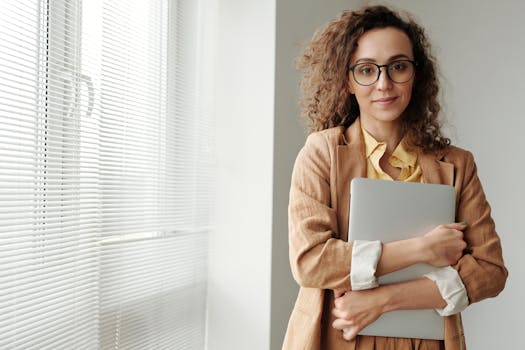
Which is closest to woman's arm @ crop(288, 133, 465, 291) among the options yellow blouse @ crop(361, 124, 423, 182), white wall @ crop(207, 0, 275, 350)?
yellow blouse @ crop(361, 124, 423, 182)

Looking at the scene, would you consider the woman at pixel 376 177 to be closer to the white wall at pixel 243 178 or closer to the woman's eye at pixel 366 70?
the woman's eye at pixel 366 70

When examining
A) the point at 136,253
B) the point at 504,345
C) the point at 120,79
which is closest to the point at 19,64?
the point at 120,79

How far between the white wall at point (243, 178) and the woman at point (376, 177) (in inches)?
24.8

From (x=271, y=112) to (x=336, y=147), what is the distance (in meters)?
0.77

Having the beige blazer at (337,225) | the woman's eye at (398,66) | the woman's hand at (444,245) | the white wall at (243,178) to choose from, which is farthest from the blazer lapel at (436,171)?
the white wall at (243,178)

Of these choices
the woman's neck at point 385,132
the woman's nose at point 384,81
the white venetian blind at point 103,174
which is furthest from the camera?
the woman's neck at point 385,132

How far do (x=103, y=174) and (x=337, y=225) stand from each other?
70cm

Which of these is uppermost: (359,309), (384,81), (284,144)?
(384,81)

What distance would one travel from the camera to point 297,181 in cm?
134

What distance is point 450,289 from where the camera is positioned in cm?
121

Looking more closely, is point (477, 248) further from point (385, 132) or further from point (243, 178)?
point (243, 178)

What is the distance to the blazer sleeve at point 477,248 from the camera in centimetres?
123

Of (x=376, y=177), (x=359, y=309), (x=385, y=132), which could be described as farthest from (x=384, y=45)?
(x=359, y=309)

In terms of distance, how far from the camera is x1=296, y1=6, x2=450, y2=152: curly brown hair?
138 centimetres
